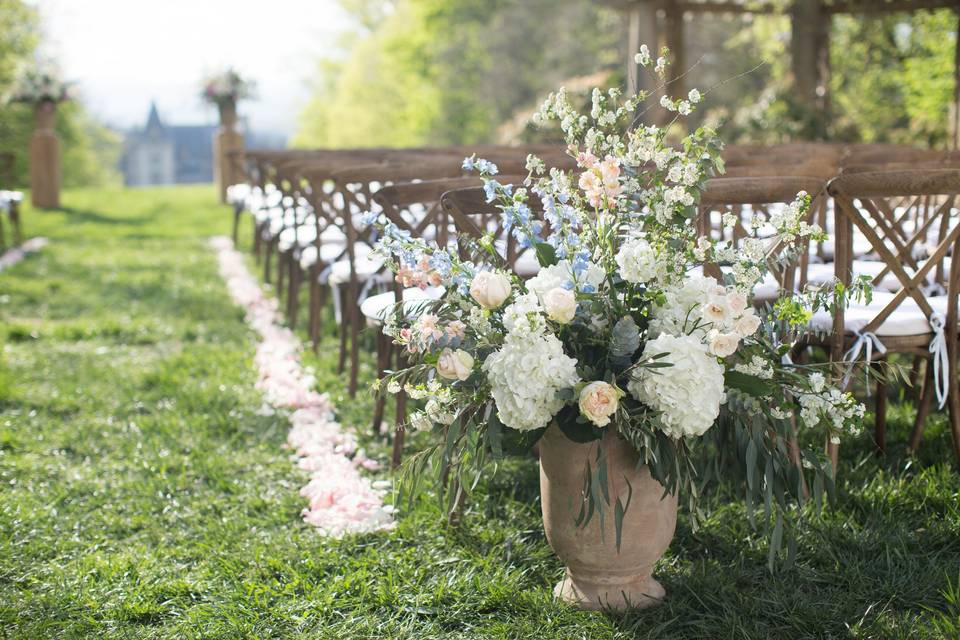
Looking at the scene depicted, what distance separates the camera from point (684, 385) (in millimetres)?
2129

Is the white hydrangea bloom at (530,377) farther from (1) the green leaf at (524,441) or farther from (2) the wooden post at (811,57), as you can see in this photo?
(2) the wooden post at (811,57)

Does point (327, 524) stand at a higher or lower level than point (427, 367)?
lower

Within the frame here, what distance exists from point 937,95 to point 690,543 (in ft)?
42.2

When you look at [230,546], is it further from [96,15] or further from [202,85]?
[96,15]

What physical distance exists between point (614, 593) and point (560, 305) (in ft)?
2.64

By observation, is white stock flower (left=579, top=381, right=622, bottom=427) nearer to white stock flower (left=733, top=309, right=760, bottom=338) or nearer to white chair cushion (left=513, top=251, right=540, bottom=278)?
white stock flower (left=733, top=309, right=760, bottom=338)

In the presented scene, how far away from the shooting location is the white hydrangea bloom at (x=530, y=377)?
2.14 metres

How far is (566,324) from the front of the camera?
2291mm

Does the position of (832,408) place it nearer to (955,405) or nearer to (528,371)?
(528,371)

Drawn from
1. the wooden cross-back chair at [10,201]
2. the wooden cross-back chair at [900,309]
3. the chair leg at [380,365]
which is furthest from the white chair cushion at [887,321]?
the wooden cross-back chair at [10,201]

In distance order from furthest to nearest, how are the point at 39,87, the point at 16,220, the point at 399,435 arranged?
the point at 39,87 < the point at 16,220 < the point at 399,435

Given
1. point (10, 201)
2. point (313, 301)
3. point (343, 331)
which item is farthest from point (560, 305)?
point (10, 201)

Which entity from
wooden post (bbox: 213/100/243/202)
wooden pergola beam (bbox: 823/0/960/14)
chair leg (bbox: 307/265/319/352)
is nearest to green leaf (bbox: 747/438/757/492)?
chair leg (bbox: 307/265/319/352)

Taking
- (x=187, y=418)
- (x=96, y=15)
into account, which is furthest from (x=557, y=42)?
(x=187, y=418)
